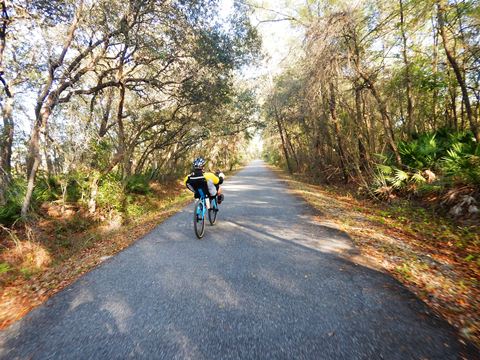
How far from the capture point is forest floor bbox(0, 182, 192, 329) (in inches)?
157

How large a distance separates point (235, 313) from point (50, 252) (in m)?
6.31

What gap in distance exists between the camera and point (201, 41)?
28.7 ft

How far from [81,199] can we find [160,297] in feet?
26.1

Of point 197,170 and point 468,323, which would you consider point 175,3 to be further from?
point 468,323

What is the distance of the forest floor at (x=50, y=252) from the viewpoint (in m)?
3.98

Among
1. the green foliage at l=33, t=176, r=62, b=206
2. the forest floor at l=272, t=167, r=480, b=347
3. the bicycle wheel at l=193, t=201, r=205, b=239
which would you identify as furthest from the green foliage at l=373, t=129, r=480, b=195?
the green foliage at l=33, t=176, r=62, b=206

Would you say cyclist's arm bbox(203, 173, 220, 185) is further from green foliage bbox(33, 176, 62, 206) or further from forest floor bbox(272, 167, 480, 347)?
green foliage bbox(33, 176, 62, 206)

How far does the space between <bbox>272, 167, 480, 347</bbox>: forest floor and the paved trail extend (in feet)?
1.03

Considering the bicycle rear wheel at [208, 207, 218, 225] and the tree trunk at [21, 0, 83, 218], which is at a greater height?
the tree trunk at [21, 0, 83, 218]

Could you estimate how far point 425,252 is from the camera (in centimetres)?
484

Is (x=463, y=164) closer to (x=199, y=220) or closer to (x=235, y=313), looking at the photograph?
(x=199, y=220)

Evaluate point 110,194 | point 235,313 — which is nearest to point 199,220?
point 235,313

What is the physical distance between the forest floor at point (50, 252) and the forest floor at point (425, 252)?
5.18 m

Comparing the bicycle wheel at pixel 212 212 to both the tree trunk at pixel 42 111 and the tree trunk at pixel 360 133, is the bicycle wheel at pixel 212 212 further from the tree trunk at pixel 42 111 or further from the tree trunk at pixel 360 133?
the tree trunk at pixel 360 133
